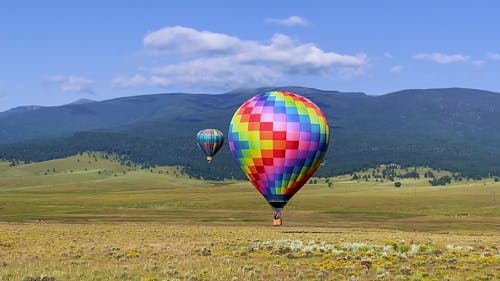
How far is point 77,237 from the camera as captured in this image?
5325 centimetres

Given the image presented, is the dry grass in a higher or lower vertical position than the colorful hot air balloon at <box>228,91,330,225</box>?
lower

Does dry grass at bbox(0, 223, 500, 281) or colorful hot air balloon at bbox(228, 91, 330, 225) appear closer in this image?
dry grass at bbox(0, 223, 500, 281)

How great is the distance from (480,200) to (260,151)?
131 meters

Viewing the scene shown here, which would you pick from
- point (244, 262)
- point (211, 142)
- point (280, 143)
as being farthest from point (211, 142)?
point (244, 262)

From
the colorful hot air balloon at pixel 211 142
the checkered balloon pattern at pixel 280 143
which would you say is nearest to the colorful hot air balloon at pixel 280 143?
the checkered balloon pattern at pixel 280 143

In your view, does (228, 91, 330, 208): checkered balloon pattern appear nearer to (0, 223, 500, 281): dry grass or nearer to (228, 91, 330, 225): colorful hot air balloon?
(228, 91, 330, 225): colorful hot air balloon

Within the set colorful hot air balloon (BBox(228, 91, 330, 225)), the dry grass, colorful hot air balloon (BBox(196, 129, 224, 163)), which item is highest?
Result: colorful hot air balloon (BBox(196, 129, 224, 163))

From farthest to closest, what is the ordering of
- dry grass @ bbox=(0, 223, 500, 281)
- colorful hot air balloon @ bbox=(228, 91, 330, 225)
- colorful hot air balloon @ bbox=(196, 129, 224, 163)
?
colorful hot air balloon @ bbox=(196, 129, 224, 163), colorful hot air balloon @ bbox=(228, 91, 330, 225), dry grass @ bbox=(0, 223, 500, 281)

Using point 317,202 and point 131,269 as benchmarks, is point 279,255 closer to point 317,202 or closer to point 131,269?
point 131,269

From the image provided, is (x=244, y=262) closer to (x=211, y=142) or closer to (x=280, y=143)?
(x=280, y=143)

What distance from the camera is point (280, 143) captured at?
185 feet

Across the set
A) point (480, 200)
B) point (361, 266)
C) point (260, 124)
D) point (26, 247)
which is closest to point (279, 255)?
point (361, 266)

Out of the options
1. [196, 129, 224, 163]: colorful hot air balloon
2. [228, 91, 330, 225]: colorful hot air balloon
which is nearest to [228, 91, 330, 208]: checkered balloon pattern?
[228, 91, 330, 225]: colorful hot air balloon

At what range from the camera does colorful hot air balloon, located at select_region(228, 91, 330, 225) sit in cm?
5609
